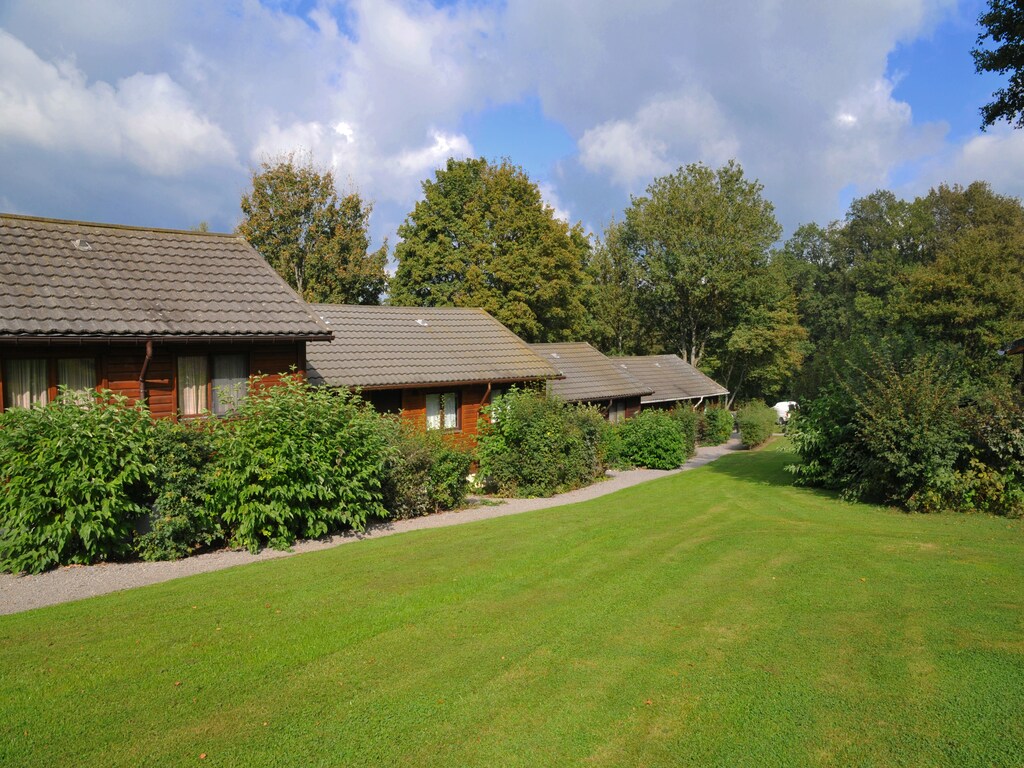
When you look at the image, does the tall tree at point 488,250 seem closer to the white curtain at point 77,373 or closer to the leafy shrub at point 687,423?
the leafy shrub at point 687,423

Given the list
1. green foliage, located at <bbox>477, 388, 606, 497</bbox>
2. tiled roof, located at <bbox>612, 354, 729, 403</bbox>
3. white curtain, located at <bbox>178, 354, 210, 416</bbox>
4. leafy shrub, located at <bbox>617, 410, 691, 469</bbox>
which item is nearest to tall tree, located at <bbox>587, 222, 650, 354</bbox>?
tiled roof, located at <bbox>612, 354, 729, 403</bbox>

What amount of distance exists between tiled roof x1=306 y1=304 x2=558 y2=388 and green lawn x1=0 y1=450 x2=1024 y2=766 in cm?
1037

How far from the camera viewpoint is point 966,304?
36844 mm

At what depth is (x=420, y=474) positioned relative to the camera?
15469mm

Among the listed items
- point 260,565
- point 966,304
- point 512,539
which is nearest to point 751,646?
point 512,539

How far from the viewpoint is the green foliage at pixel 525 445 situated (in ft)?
64.6

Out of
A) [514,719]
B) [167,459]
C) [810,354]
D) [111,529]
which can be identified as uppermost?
[810,354]

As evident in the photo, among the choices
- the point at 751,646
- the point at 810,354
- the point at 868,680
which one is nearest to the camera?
the point at 868,680

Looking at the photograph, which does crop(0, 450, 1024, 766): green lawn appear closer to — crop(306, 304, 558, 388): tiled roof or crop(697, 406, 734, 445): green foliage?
crop(306, 304, 558, 388): tiled roof

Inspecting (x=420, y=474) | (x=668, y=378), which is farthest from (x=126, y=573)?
(x=668, y=378)

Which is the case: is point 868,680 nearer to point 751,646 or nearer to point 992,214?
point 751,646

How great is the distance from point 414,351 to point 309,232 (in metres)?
21.9

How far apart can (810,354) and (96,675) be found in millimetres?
67333

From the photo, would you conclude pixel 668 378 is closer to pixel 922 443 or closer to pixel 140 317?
pixel 922 443
